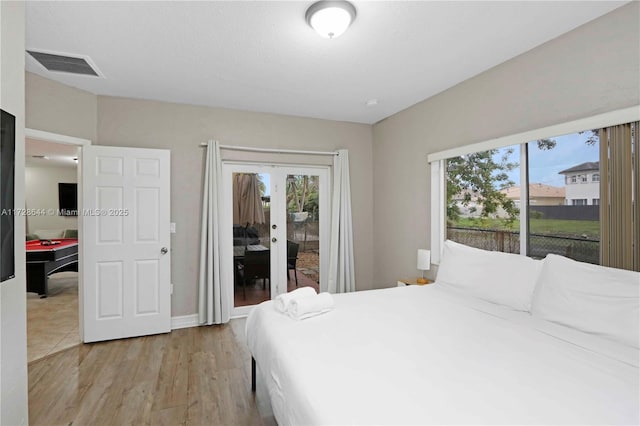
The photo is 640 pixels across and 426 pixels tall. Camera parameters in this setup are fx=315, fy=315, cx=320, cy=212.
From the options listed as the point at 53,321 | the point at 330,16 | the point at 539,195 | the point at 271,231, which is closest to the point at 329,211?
the point at 271,231

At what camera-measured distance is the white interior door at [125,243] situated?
326cm

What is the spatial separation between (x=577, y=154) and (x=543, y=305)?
1146mm

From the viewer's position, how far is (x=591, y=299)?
5.79ft

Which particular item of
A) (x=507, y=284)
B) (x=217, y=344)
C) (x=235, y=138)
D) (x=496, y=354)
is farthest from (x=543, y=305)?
(x=235, y=138)

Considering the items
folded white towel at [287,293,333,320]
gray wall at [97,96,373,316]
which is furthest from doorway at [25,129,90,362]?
folded white towel at [287,293,333,320]

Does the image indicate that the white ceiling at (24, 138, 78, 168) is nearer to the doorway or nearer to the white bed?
the doorway

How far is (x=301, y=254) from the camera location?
4438 millimetres

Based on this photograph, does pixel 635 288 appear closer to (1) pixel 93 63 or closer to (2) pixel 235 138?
(2) pixel 235 138

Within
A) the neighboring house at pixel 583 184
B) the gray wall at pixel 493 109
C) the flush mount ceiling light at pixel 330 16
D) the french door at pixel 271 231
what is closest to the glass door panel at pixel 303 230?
the french door at pixel 271 231

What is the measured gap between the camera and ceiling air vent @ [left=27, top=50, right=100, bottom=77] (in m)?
2.52

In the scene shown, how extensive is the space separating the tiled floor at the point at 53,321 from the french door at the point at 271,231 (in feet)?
5.72

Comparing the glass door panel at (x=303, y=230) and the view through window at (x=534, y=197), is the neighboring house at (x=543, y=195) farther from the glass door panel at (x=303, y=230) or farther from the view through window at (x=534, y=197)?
the glass door panel at (x=303, y=230)

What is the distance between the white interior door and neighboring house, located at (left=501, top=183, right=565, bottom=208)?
3.52 meters

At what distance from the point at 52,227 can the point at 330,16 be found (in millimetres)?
7365
